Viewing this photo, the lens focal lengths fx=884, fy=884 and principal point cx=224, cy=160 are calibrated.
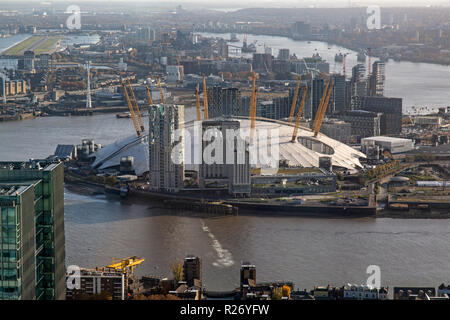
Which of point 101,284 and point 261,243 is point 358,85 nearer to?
point 261,243

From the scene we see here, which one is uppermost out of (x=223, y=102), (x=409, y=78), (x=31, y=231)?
(x=31, y=231)

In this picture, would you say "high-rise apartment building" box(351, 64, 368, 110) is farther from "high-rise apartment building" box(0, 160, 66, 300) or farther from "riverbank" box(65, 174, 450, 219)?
"high-rise apartment building" box(0, 160, 66, 300)

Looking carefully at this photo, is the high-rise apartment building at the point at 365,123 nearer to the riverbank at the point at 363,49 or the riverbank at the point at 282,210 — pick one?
the riverbank at the point at 282,210

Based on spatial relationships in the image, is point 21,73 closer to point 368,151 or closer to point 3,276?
point 368,151

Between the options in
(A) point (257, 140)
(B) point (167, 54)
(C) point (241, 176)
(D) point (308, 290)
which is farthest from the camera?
(B) point (167, 54)

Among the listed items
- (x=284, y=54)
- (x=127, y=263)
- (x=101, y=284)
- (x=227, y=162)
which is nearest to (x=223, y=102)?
(x=227, y=162)

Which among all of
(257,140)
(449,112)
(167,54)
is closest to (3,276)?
(257,140)
